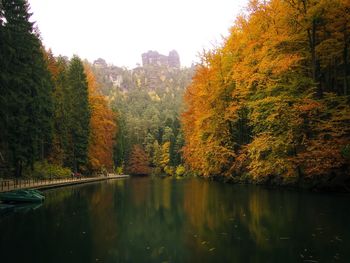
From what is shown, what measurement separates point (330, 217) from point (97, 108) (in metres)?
48.6

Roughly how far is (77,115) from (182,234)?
137 ft

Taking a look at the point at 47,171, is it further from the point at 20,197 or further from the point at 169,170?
the point at 169,170

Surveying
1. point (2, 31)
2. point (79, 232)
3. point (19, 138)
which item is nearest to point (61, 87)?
point (19, 138)

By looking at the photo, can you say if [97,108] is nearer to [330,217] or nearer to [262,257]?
[330,217]

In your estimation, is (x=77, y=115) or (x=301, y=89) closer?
(x=301, y=89)

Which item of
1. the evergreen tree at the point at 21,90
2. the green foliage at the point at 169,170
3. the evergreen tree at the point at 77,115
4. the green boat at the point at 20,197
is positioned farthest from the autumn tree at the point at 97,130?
the green boat at the point at 20,197

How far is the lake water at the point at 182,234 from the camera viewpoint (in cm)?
852

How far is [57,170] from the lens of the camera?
44.6 meters

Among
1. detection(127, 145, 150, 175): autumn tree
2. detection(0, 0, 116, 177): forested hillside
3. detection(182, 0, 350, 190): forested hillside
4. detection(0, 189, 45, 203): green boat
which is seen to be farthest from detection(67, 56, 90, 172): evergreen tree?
detection(127, 145, 150, 175): autumn tree

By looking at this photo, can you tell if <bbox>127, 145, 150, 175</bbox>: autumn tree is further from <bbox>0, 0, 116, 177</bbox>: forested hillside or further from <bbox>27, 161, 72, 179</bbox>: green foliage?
<bbox>27, 161, 72, 179</bbox>: green foliage

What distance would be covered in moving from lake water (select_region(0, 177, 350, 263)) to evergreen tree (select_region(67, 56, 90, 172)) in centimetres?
3414

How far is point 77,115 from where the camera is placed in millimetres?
50188

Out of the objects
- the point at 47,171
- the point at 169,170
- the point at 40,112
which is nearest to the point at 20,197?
the point at 40,112

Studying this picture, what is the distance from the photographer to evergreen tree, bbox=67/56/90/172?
1970 inches
